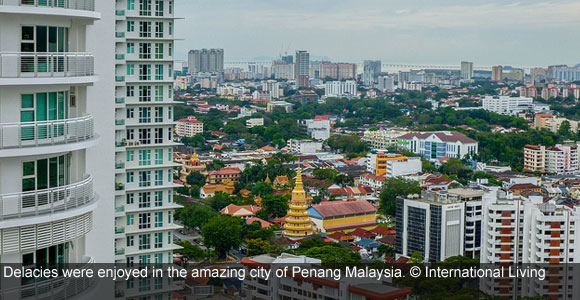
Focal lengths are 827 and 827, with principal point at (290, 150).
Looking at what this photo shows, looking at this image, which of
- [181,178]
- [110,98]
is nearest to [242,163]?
[181,178]

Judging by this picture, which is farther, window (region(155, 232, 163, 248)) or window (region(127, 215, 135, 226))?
window (region(155, 232, 163, 248))

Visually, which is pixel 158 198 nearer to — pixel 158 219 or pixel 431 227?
pixel 158 219

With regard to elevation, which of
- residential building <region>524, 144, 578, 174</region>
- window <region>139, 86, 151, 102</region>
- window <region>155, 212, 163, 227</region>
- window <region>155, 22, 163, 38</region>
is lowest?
residential building <region>524, 144, 578, 174</region>

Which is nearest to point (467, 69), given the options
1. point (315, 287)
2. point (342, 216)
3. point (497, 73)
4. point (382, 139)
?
point (497, 73)

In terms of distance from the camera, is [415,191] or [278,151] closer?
[415,191]

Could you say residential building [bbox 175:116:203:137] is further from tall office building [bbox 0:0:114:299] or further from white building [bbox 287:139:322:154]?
tall office building [bbox 0:0:114:299]

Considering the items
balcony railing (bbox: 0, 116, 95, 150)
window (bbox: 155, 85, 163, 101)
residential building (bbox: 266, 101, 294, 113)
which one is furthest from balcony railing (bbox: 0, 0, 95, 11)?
residential building (bbox: 266, 101, 294, 113)

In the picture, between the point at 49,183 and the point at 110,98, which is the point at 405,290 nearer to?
the point at 110,98
